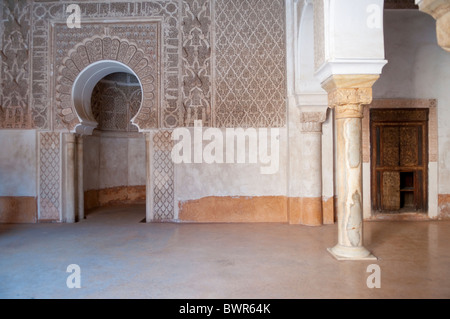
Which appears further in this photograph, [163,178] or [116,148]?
[116,148]

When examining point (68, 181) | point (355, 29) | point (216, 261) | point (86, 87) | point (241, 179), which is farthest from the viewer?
point (86, 87)

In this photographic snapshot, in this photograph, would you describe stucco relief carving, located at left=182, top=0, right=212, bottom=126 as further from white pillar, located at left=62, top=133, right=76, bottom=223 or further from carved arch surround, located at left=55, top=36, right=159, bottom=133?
white pillar, located at left=62, top=133, right=76, bottom=223

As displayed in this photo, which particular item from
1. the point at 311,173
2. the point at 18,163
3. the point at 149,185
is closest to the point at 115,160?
the point at 18,163

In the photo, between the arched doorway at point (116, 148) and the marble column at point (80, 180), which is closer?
the marble column at point (80, 180)

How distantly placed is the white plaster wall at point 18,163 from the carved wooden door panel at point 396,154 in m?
6.75

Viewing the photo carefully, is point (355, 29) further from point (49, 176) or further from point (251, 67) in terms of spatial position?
point (49, 176)

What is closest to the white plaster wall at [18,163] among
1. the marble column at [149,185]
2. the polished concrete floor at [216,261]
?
the polished concrete floor at [216,261]

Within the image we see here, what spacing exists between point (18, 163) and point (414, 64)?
8134 mm

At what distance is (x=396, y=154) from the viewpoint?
714cm

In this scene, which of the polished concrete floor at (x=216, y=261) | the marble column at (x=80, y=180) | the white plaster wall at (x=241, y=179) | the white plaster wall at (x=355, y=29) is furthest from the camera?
the marble column at (x=80, y=180)

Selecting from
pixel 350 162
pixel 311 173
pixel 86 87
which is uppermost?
pixel 86 87

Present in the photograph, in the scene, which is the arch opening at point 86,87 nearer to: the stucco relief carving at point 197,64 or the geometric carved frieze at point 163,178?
the geometric carved frieze at point 163,178

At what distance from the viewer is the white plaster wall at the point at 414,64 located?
712cm

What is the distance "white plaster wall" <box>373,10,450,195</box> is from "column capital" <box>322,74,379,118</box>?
2961mm
